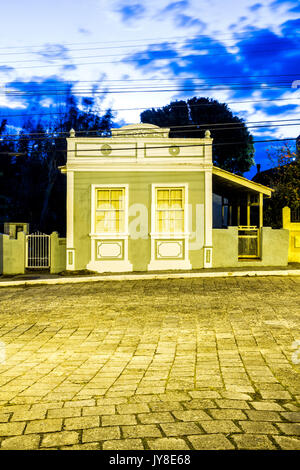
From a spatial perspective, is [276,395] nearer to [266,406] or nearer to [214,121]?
A: [266,406]

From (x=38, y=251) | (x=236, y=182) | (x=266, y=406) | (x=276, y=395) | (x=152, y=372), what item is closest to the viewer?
(x=266, y=406)

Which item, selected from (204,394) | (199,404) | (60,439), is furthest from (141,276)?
(60,439)

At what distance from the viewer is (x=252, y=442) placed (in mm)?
3441

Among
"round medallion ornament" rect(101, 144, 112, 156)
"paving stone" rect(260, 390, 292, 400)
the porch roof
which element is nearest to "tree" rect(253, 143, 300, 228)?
the porch roof

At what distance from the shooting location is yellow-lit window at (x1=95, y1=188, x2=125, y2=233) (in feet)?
51.7

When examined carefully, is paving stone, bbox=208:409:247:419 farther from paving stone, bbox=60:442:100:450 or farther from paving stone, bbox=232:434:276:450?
paving stone, bbox=60:442:100:450

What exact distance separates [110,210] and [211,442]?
41.7 ft

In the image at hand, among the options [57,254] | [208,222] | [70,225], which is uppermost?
[208,222]

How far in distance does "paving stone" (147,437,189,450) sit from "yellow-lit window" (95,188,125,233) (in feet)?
40.7

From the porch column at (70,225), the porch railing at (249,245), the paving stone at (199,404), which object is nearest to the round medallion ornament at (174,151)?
the porch column at (70,225)

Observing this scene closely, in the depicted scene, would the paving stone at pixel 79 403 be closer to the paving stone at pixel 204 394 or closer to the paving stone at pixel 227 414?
the paving stone at pixel 204 394

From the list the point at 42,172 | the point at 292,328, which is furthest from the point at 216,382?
the point at 42,172

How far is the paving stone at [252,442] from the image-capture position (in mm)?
3359
